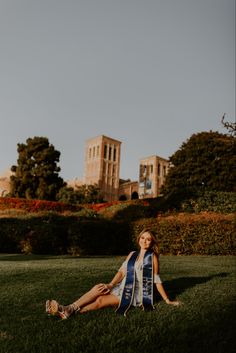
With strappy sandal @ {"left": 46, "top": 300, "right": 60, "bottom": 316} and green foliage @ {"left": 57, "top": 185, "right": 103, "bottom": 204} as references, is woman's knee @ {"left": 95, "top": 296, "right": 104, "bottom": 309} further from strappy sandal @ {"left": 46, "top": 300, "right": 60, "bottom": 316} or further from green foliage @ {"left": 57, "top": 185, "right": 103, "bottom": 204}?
green foliage @ {"left": 57, "top": 185, "right": 103, "bottom": 204}

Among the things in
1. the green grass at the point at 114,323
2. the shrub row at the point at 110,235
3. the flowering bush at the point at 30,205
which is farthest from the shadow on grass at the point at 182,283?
the flowering bush at the point at 30,205

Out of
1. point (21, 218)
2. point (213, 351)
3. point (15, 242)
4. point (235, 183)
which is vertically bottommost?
Result: point (213, 351)

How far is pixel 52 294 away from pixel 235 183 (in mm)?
33694

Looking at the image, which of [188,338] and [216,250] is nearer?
[188,338]

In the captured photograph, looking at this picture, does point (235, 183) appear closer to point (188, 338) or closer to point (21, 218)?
point (21, 218)

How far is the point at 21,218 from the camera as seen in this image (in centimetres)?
1407

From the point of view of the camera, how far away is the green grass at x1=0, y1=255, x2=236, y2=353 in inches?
134

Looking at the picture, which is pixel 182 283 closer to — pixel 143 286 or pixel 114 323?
pixel 143 286

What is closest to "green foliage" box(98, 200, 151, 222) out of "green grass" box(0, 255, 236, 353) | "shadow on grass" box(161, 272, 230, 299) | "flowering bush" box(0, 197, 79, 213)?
"flowering bush" box(0, 197, 79, 213)

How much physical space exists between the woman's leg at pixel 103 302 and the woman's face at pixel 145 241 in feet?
2.38

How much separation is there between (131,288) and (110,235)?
8.57 meters

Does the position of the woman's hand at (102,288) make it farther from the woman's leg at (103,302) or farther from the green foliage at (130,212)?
the green foliage at (130,212)

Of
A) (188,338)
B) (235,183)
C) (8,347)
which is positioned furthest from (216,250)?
(235,183)

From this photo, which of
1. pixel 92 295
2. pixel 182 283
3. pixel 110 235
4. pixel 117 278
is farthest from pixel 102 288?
pixel 110 235
